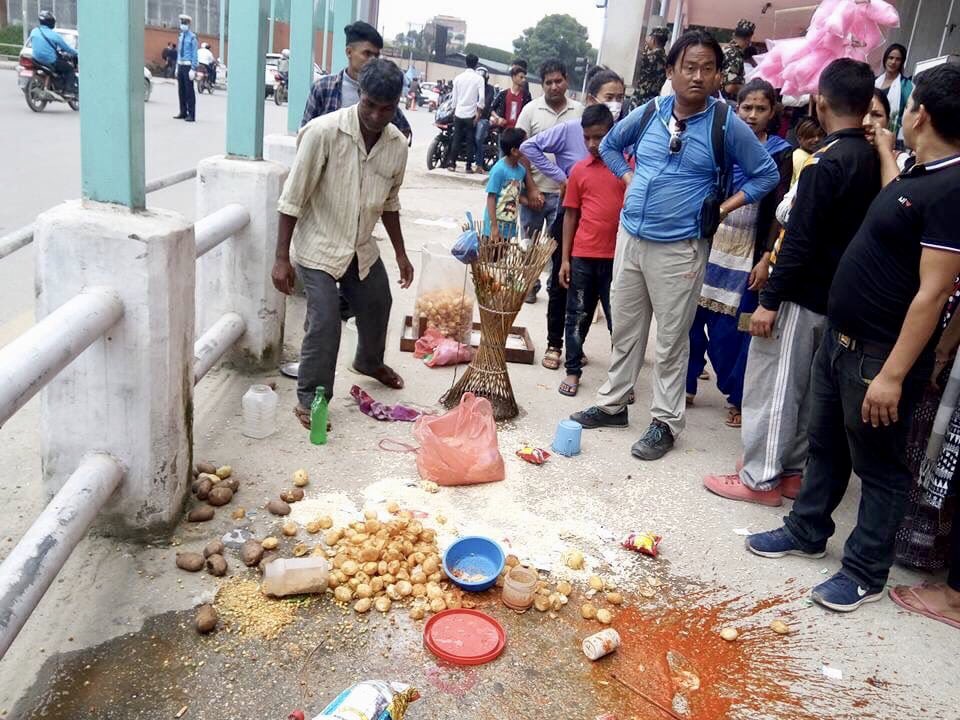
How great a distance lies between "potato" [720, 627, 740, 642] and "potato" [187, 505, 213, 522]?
76.8 inches

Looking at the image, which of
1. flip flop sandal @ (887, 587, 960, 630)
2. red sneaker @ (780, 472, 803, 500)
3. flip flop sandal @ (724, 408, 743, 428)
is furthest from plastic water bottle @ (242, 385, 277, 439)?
flip flop sandal @ (887, 587, 960, 630)

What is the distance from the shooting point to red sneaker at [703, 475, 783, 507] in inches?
145

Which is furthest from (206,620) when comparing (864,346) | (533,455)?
(864,346)

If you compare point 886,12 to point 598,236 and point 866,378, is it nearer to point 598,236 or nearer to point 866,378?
point 598,236

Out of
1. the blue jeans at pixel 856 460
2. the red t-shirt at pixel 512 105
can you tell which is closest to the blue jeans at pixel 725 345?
the blue jeans at pixel 856 460

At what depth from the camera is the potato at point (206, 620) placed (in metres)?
2.46

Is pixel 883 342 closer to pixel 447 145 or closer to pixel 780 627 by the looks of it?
pixel 780 627

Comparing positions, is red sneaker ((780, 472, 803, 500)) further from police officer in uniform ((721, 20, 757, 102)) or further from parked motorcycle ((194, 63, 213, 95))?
parked motorcycle ((194, 63, 213, 95))

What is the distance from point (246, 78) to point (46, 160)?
7.12 metres

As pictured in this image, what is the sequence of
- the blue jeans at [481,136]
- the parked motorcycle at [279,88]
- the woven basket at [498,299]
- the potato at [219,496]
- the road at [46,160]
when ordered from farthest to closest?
the parked motorcycle at [279,88] → the blue jeans at [481,136] → the road at [46,160] → the woven basket at [498,299] → the potato at [219,496]

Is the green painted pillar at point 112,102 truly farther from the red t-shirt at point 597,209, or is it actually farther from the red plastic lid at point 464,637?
the red t-shirt at point 597,209

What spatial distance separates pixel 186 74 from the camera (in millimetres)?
15922

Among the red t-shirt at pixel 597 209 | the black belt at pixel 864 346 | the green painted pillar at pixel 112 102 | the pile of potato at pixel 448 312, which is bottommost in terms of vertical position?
the pile of potato at pixel 448 312

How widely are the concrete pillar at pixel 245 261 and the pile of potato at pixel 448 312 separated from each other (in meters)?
1.08
